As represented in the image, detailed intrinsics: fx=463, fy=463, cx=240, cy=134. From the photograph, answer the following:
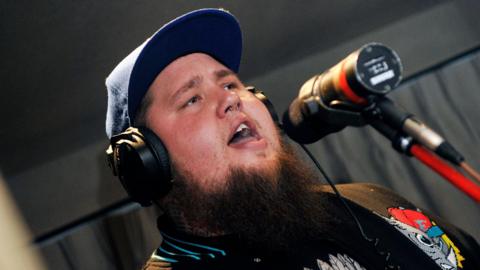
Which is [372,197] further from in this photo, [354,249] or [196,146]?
[196,146]

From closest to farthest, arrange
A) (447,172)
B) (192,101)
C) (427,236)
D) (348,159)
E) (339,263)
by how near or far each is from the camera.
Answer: (447,172)
(339,263)
(427,236)
(192,101)
(348,159)

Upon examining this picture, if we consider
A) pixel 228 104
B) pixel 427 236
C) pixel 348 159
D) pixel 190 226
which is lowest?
pixel 348 159

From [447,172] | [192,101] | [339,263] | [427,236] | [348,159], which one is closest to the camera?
[447,172]

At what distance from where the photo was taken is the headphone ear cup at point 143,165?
1.10 m

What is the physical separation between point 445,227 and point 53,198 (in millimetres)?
2560

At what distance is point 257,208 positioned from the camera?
1.16 metres

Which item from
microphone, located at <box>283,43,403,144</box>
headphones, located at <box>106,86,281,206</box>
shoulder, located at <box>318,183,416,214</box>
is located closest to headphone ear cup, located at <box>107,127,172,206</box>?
headphones, located at <box>106,86,281,206</box>

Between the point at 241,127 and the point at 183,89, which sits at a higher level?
the point at 183,89

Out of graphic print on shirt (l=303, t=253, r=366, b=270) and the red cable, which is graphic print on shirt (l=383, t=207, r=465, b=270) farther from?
the red cable

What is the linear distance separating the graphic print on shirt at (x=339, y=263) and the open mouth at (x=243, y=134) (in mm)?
352

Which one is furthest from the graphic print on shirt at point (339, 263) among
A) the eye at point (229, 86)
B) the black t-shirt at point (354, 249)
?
the eye at point (229, 86)

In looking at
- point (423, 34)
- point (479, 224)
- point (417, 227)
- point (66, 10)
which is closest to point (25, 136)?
point (66, 10)

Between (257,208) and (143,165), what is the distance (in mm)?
302

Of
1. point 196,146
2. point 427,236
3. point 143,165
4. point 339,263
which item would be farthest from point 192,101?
point 427,236
